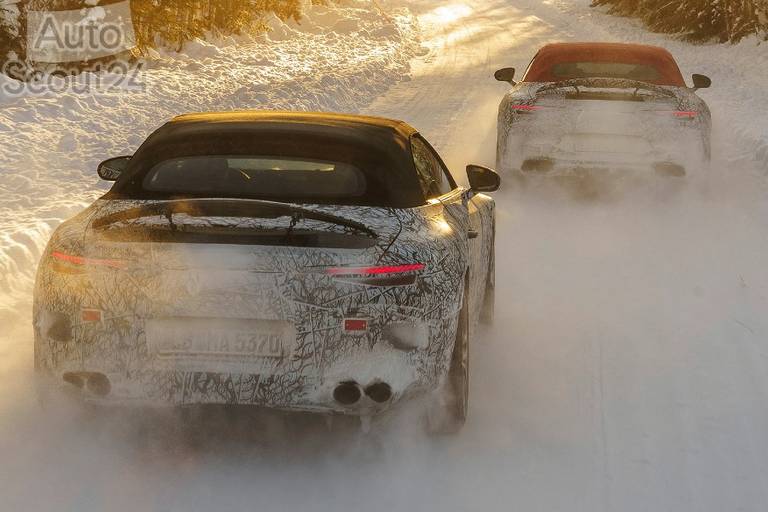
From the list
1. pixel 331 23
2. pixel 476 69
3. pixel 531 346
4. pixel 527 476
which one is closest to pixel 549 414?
pixel 527 476

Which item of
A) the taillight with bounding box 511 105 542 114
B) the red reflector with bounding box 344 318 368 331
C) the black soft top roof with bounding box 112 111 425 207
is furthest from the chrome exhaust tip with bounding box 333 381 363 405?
the taillight with bounding box 511 105 542 114

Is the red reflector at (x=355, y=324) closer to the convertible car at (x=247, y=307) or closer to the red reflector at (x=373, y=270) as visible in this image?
the convertible car at (x=247, y=307)

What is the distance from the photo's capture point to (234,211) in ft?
13.2

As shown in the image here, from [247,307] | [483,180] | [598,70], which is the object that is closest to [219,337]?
[247,307]

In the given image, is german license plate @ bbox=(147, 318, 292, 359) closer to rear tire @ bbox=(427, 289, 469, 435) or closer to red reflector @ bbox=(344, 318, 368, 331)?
red reflector @ bbox=(344, 318, 368, 331)

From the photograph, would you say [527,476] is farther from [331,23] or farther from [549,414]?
[331,23]

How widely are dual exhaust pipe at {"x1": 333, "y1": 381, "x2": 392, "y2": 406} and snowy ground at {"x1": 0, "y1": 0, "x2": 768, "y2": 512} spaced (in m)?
0.35

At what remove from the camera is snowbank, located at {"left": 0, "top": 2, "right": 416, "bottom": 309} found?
855cm

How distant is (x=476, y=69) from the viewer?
24.4 meters

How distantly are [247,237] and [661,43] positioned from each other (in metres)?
31.1

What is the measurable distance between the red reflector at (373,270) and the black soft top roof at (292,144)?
0.48 m

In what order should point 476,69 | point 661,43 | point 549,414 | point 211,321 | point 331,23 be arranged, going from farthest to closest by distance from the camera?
point 661,43 < point 331,23 < point 476,69 < point 549,414 < point 211,321

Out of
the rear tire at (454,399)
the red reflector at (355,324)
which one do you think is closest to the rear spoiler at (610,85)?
the rear tire at (454,399)

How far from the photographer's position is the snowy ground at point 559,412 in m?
3.96
